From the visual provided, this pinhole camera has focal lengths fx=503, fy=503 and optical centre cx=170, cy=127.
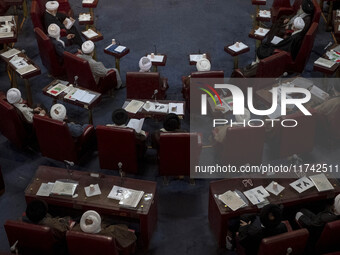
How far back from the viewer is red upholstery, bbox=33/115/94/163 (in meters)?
7.27

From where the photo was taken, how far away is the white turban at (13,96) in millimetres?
7512

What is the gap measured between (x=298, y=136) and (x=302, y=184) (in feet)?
3.75

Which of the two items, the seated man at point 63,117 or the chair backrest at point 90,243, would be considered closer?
the chair backrest at point 90,243

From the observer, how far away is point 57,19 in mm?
10086

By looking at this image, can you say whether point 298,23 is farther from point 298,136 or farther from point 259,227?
point 259,227

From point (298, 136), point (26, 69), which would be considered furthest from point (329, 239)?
point (26, 69)

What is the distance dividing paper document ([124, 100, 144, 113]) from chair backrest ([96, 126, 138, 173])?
88cm

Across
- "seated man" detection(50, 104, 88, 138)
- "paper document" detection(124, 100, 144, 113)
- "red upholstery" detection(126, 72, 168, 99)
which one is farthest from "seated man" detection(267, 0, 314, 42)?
"seated man" detection(50, 104, 88, 138)

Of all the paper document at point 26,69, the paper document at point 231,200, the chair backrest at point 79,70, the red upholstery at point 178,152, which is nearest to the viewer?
the paper document at point 231,200

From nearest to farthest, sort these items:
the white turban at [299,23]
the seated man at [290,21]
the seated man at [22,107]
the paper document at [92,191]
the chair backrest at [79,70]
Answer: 1. the paper document at [92,191]
2. the seated man at [22,107]
3. the chair backrest at [79,70]
4. the white turban at [299,23]
5. the seated man at [290,21]

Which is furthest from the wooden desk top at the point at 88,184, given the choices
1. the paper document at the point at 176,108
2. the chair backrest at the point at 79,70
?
the chair backrest at the point at 79,70

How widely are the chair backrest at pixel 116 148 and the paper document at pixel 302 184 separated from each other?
7.50 feet

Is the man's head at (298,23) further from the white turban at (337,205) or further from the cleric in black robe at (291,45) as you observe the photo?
the white turban at (337,205)

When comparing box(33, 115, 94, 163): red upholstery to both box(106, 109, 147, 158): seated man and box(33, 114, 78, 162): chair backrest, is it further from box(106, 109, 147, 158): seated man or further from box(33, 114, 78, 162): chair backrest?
box(106, 109, 147, 158): seated man
